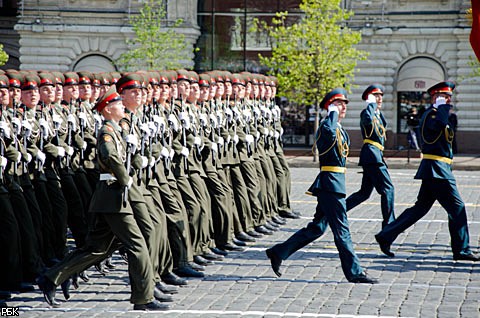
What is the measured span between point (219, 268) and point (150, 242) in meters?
2.14

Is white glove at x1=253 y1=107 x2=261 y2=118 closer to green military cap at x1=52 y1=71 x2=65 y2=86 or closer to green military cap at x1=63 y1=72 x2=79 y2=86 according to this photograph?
green military cap at x1=63 y1=72 x2=79 y2=86

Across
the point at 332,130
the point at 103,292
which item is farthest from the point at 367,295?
the point at 103,292

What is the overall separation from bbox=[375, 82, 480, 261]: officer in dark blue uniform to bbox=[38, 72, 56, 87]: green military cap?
13.1 ft

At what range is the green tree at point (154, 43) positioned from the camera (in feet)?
121

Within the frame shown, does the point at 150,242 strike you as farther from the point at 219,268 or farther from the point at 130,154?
the point at 219,268

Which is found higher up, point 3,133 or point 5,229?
point 3,133

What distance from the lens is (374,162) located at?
537 inches

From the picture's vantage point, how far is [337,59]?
33.4 metres

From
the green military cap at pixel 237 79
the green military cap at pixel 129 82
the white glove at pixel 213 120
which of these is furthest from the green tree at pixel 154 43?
the green military cap at pixel 129 82

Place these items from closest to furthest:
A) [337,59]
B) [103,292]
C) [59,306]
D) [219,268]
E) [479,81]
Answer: [59,306]
[103,292]
[219,268]
[337,59]
[479,81]

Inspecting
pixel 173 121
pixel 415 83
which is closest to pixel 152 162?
pixel 173 121

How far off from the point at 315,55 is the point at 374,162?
65.8 ft

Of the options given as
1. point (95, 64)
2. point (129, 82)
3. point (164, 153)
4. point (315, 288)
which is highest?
point (129, 82)

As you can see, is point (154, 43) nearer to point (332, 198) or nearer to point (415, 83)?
point (415, 83)
